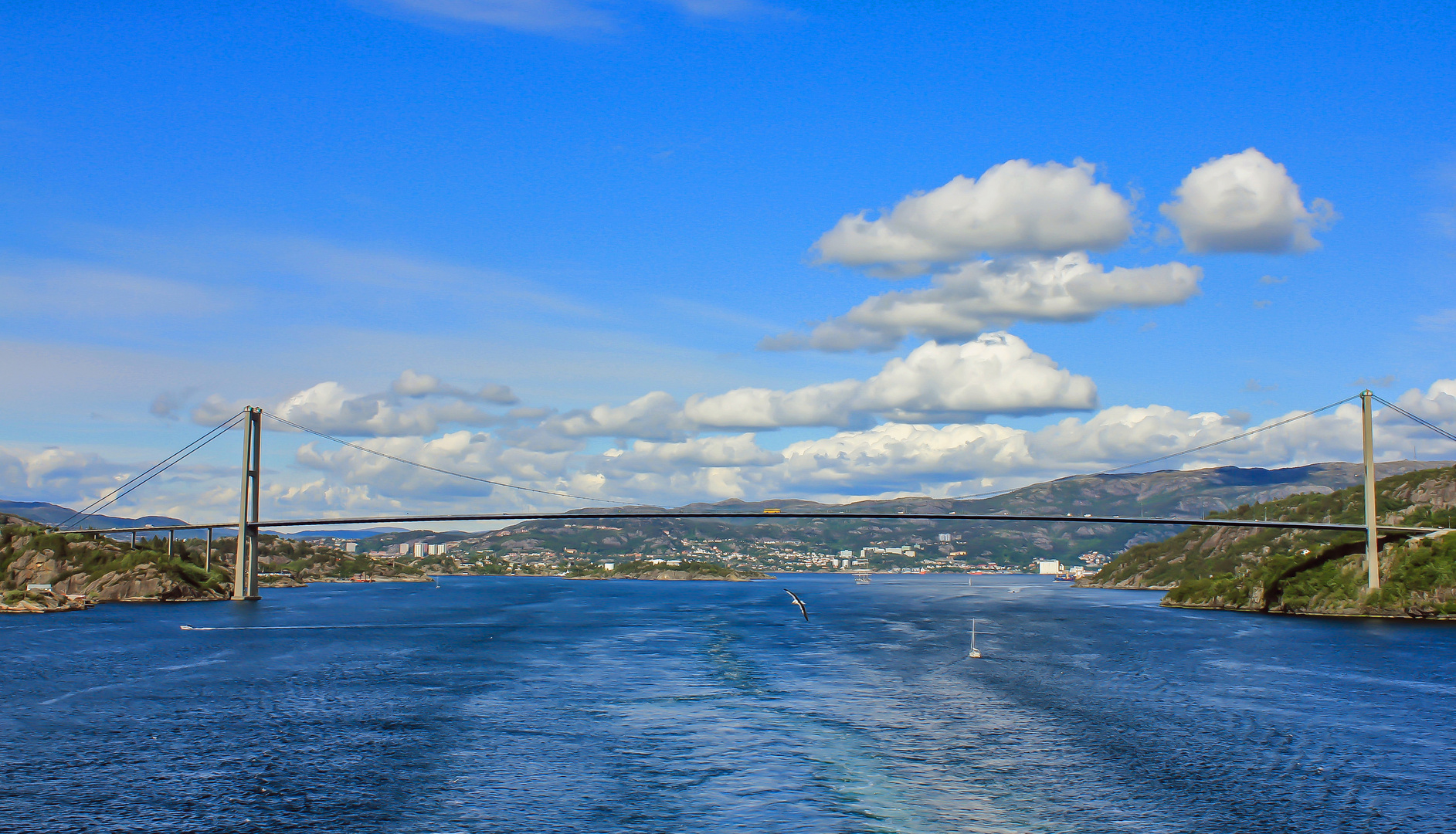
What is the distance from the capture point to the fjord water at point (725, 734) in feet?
107

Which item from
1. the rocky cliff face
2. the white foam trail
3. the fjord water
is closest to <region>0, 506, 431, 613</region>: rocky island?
the rocky cliff face

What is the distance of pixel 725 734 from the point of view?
4506 cm

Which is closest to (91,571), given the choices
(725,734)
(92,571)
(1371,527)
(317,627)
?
(92,571)

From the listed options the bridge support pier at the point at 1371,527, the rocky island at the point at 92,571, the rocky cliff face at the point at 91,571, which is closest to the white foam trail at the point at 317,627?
the rocky island at the point at 92,571

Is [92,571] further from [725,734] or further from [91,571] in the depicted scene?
[725,734]

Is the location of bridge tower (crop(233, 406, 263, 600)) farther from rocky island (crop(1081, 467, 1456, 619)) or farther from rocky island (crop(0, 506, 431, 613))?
rocky island (crop(1081, 467, 1456, 619))

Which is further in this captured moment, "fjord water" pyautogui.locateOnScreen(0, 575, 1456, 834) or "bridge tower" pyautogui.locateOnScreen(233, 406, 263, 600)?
"bridge tower" pyautogui.locateOnScreen(233, 406, 263, 600)

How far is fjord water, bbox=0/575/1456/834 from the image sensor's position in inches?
1284

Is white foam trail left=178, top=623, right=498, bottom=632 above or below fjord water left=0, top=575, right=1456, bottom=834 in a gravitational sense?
below

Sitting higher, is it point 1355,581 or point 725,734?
point 725,734

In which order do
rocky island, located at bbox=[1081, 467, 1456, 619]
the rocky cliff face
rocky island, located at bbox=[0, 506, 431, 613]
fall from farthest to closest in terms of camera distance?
1. the rocky cliff face
2. rocky island, located at bbox=[0, 506, 431, 613]
3. rocky island, located at bbox=[1081, 467, 1456, 619]

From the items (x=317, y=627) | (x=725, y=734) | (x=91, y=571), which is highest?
(x=725, y=734)

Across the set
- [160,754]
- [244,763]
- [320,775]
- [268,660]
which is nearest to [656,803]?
[320,775]

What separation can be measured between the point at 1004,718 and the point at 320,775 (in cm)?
3201
